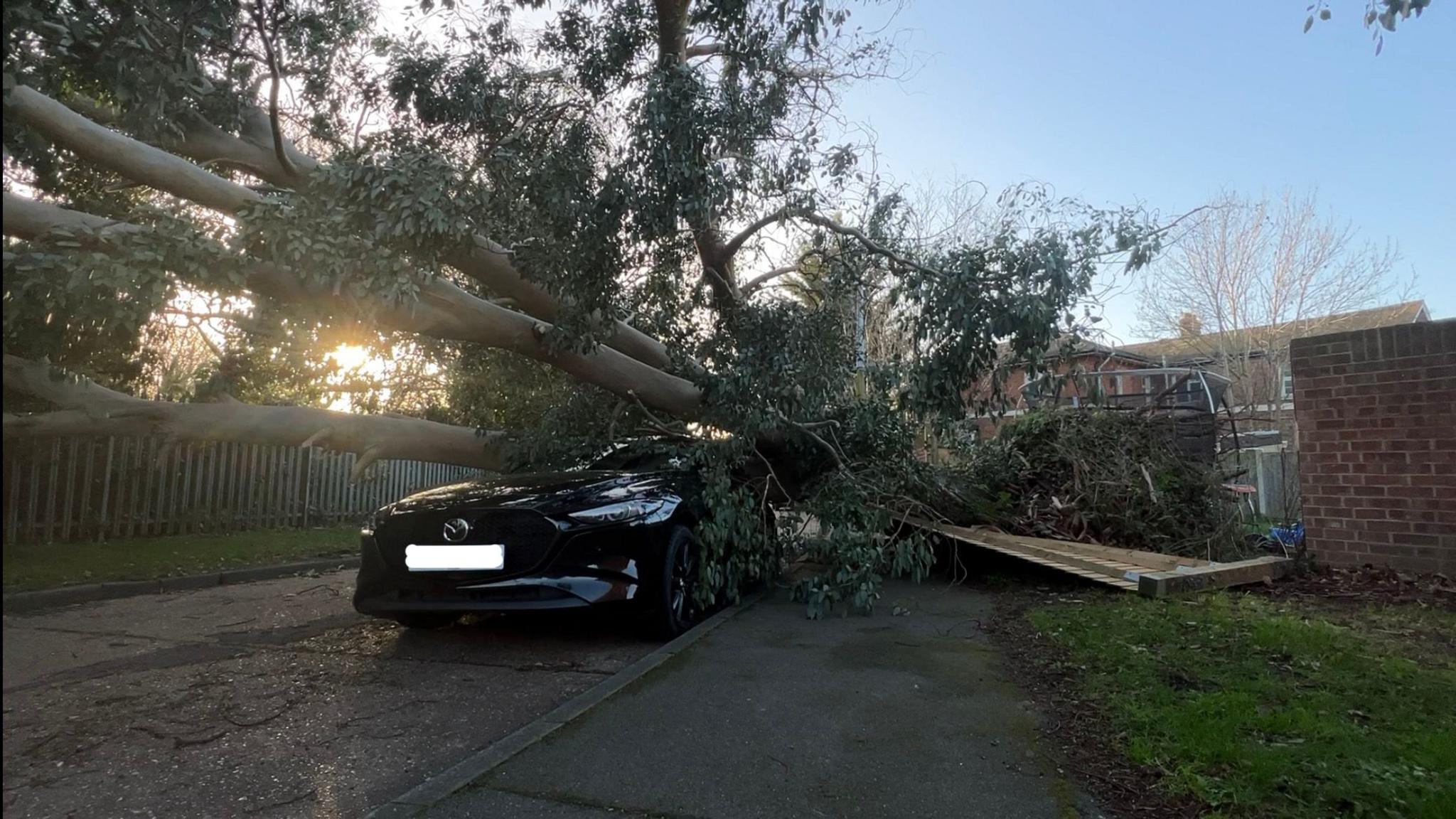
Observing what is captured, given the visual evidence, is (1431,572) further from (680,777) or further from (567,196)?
(567,196)

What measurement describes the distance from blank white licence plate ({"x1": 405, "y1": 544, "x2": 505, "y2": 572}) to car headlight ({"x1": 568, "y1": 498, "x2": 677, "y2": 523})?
1.60ft

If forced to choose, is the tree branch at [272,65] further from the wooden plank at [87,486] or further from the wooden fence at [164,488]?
the wooden plank at [87,486]

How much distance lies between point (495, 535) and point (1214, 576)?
532 centimetres

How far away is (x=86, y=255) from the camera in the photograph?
5203mm

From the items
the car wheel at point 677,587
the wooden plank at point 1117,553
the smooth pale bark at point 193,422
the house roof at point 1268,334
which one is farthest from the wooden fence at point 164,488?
the house roof at point 1268,334

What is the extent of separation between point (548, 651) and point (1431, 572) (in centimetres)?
625

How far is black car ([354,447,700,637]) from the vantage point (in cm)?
497

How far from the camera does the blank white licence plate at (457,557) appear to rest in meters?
5.01

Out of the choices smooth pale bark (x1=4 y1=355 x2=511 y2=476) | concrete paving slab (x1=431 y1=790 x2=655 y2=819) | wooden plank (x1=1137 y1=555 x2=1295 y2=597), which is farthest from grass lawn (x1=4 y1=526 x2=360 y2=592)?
wooden plank (x1=1137 y1=555 x2=1295 y2=597)

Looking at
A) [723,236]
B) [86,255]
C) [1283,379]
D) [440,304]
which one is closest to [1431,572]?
[723,236]

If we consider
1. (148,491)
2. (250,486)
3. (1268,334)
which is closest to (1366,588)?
(148,491)

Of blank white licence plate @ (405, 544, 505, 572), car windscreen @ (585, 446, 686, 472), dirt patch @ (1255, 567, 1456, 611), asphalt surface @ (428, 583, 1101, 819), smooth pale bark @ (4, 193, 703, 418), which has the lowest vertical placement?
asphalt surface @ (428, 583, 1101, 819)

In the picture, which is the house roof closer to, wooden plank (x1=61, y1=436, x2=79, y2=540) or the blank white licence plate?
the blank white licence plate

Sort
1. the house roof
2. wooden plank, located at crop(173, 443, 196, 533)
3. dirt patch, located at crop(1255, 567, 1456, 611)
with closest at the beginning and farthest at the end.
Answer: dirt patch, located at crop(1255, 567, 1456, 611)
wooden plank, located at crop(173, 443, 196, 533)
the house roof
